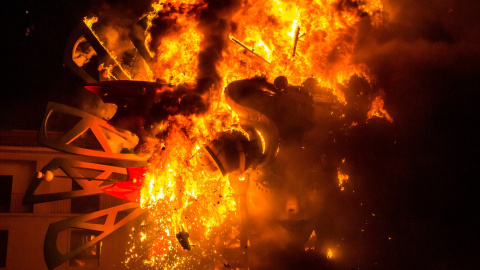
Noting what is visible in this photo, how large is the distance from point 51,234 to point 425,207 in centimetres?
635

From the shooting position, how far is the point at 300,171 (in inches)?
251

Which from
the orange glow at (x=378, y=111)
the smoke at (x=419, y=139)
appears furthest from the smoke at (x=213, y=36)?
the orange glow at (x=378, y=111)

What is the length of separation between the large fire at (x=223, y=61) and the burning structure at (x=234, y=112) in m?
0.02

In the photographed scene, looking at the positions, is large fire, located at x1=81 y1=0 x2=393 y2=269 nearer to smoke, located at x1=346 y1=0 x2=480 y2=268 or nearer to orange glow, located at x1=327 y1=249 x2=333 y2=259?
smoke, located at x1=346 y1=0 x2=480 y2=268

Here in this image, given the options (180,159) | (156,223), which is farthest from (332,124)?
(156,223)

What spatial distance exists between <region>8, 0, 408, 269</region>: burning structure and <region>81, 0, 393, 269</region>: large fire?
0.02m

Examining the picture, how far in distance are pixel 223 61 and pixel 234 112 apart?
32.3 inches

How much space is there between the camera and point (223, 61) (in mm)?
6281

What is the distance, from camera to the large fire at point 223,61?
6.12m

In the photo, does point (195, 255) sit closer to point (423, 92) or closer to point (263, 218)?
point (263, 218)

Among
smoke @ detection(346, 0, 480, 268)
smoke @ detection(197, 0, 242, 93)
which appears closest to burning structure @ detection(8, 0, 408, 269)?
smoke @ detection(197, 0, 242, 93)

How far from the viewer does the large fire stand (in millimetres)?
6117

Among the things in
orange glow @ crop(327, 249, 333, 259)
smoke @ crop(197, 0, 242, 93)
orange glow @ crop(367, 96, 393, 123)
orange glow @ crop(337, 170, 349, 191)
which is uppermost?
Answer: smoke @ crop(197, 0, 242, 93)

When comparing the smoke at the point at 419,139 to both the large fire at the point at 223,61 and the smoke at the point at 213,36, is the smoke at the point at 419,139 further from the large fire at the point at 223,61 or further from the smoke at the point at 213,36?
the smoke at the point at 213,36
